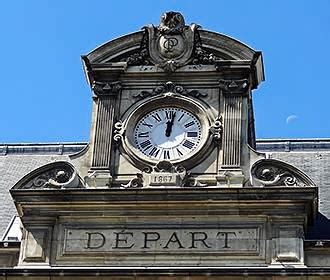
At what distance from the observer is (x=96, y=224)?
31.0 m

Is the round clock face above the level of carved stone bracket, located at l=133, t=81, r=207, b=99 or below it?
below

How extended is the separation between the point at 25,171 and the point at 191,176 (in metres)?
6.64

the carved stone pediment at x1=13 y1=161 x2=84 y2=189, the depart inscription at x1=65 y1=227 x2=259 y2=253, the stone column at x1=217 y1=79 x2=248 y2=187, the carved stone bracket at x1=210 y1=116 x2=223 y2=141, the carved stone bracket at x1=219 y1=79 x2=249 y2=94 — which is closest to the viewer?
the depart inscription at x1=65 y1=227 x2=259 y2=253

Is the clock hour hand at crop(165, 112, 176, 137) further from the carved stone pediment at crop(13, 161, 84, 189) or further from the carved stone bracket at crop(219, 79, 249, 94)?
the carved stone pediment at crop(13, 161, 84, 189)

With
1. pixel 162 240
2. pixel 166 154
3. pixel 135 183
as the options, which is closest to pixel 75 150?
pixel 166 154

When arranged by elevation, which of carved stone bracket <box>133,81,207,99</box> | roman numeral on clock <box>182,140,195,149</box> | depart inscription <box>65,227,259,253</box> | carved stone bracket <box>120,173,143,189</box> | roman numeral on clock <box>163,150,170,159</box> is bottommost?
depart inscription <box>65,227,259,253</box>

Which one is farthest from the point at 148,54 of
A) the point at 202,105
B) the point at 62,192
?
the point at 62,192

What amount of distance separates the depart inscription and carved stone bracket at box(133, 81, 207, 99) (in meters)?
3.56

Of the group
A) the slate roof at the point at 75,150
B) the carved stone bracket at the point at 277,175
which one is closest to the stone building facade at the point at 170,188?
the carved stone bracket at the point at 277,175

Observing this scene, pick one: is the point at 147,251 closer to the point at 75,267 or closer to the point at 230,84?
the point at 75,267

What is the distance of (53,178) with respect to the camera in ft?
104

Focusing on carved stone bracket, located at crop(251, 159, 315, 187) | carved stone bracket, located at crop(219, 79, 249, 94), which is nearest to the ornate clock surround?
carved stone bracket, located at crop(219, 79, 249, 94)

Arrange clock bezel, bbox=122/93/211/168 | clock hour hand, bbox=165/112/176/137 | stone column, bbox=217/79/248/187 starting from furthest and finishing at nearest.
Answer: clock hour hand, bbox=165/112/176/137, clock bezel, bbox=122/93/211/168, stone column, bbox=217/79/248/187

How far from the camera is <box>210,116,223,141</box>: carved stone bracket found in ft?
104
